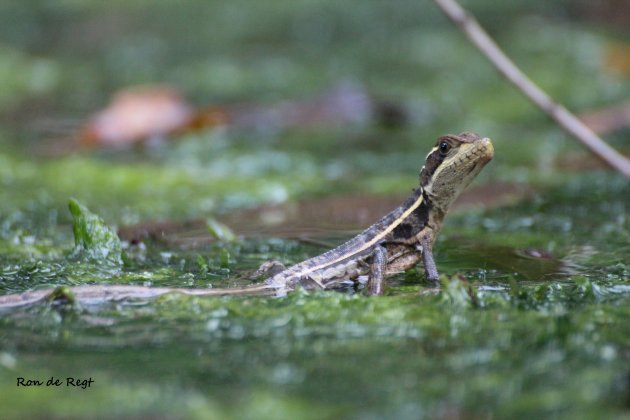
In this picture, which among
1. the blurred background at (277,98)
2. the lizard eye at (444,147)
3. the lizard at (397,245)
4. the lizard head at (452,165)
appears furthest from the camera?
the blurred background at (277,98)

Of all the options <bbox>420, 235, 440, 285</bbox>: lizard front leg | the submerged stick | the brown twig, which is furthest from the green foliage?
the brown twig

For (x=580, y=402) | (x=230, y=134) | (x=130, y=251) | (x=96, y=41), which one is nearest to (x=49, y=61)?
(x=96, y=41)

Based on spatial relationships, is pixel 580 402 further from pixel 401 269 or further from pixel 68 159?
pixel 68 159

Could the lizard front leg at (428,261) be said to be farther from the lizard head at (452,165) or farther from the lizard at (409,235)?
the lizard head at (452,165)

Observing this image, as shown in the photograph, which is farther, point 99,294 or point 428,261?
point 428,261

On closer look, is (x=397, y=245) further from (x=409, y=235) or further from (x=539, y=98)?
(x=539, y=98)

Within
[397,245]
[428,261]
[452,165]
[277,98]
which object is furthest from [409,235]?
[277,98]

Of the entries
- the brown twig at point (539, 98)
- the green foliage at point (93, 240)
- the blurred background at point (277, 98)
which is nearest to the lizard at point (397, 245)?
the brown twig at point (539, 98)
